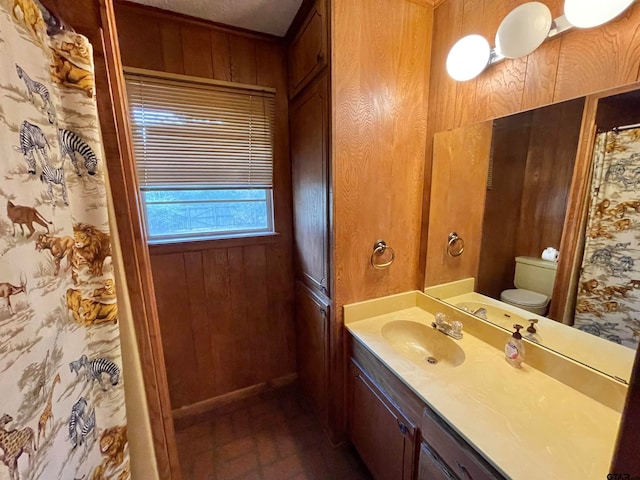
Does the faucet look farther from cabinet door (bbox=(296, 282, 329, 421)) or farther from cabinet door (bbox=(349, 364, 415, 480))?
cabinet door (bbox=(296, 282, 329, 421))

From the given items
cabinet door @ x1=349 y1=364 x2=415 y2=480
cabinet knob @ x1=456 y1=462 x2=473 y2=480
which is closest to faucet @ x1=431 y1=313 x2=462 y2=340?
cabinet door @ x1=349 y1=364 x2=415 y2=480

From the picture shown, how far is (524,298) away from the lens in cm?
112

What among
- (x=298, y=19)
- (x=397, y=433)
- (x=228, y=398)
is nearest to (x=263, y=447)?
(x=228, y=398)

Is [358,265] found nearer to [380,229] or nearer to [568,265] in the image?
[380,229]

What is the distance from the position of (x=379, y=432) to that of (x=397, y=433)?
0.16m

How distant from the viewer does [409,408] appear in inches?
40.0

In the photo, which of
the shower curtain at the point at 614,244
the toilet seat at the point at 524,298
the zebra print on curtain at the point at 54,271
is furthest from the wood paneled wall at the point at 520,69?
the zebra print on curtain at the point at 54,271

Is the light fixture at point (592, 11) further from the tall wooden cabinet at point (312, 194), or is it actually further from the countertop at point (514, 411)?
the countertop at point (514, 411)

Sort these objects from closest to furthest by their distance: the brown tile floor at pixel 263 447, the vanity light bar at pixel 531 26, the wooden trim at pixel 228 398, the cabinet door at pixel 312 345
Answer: the vanity light bar at pixel 531 26, the brown tile floor at pixel 263 447, the cabinet door at pixel 312 345, the wooden trim at pixel 228 398

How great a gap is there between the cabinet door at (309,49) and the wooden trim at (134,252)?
0.84 metres

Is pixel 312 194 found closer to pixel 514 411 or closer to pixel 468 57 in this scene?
pixel 468 57

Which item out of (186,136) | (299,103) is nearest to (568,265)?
(299,103)

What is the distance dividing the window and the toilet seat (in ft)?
4.70

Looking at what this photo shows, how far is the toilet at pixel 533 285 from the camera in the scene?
3.40 ft
